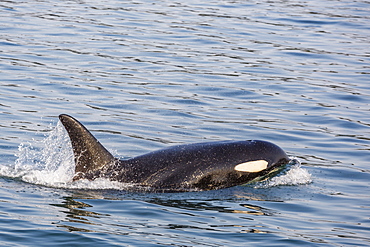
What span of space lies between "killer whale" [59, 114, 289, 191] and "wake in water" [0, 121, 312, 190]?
0.15 m

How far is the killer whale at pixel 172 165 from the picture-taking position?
11.3 m

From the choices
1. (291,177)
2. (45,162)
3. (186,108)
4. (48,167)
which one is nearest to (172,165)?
(291,177)

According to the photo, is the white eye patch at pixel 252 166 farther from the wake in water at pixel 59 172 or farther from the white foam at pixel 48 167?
the white foam at pixel 48 167

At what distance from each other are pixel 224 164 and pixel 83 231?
9.91 feet

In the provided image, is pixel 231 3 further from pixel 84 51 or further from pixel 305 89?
pixel 305 89

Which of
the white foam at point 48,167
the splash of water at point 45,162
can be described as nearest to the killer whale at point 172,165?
the white foam at point 48,167

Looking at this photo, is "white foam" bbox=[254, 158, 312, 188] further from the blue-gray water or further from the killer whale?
the killer whale

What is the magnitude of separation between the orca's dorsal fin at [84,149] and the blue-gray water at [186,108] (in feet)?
1.25

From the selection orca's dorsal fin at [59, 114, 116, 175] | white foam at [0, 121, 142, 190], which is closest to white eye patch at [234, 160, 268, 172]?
white foam at [0, 121, 142, 190]

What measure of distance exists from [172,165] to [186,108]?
20.4ft

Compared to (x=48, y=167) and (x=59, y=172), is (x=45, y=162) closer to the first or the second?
(x=48, y=167)

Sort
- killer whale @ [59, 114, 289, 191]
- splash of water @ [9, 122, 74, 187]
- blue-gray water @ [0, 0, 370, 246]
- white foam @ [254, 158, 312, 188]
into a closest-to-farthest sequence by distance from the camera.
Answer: blue-gray water @ [0, 0, 370, 246] → killer whale @ [59, 114, 289, 191] → splash of water @ [9, 122, 74, 187] → white foam @ [254, 158, 312, 188]

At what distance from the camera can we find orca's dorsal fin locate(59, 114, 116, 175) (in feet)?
36.4

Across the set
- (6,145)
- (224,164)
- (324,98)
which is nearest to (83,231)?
(224,164)
